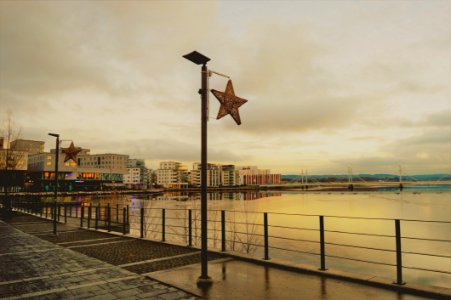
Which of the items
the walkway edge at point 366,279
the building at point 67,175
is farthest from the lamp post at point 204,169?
the building at point 67,175

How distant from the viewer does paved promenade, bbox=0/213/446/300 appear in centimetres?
615

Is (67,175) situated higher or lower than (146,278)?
higher

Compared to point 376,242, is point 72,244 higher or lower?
higher

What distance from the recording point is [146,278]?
23.9 feet

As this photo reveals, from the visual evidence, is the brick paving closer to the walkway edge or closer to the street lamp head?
the walkway edge

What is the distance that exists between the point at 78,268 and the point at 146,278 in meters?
2.19

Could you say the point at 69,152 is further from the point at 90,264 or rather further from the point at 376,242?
the point at 376,242

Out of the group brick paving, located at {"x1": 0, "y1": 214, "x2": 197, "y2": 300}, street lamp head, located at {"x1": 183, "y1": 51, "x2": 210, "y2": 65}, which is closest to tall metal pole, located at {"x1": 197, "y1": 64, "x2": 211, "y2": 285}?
street lamp head, located at {"x1": 183, "y1": 51, "x2": 210, "y2": 65}

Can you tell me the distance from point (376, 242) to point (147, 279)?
2337 centimetres

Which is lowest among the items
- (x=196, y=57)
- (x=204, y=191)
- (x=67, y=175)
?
(x=204, y=191)

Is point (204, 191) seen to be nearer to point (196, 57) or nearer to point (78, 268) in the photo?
point (196, 57)

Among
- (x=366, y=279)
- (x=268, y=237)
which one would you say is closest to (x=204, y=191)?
(x=366, y=279)

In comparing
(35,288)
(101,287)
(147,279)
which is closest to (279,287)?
(147,279)

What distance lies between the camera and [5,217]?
23.3m
